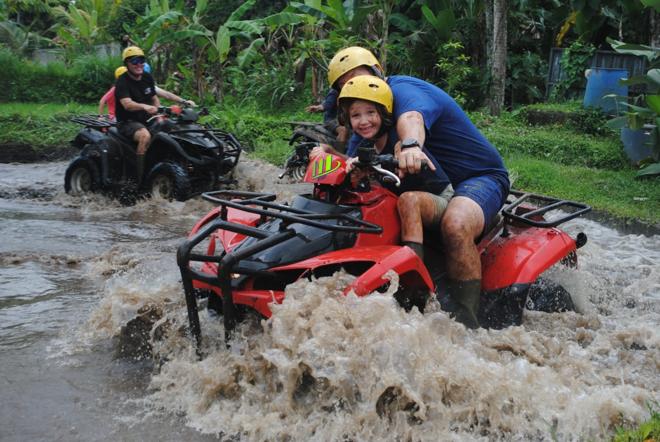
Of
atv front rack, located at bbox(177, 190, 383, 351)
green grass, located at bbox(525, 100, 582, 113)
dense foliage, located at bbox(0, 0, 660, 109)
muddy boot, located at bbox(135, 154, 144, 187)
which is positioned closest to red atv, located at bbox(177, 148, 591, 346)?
→ atv front rack, located at bbox(177, 190, 383, 351)

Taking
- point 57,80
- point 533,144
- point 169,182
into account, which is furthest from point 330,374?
point 57,80

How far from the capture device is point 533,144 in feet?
41.8

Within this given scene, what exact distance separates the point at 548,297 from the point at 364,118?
6.36 ft

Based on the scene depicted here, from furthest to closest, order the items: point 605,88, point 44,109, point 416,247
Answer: point 44,109, point 605,88, point 416,247

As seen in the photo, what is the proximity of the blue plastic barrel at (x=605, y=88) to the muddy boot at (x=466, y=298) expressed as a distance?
1086cm

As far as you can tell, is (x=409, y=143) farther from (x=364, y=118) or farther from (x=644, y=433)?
(x=644, y=433)

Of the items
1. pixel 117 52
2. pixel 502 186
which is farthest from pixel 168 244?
pixel 117 52

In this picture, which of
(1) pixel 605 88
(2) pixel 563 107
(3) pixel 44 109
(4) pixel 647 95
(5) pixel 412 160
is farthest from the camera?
(3) pixel 44 109

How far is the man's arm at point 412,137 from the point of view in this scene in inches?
147

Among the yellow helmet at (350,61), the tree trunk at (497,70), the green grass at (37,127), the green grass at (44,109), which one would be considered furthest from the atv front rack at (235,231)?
the green grass at (44,109)

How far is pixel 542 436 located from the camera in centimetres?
350

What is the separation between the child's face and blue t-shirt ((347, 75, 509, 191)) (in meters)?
0.31

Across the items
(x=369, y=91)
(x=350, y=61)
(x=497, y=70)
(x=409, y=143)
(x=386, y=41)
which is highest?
(x=350, y=61)

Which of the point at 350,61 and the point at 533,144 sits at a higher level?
the point at 350,61
